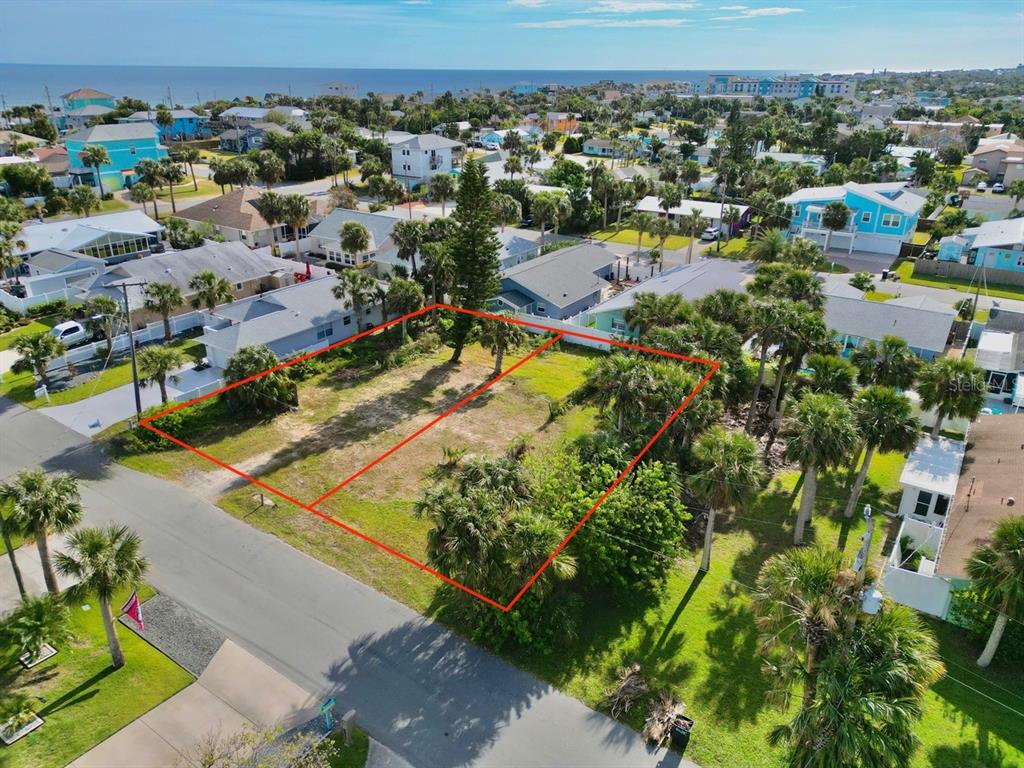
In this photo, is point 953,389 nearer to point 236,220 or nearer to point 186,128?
point 236,220

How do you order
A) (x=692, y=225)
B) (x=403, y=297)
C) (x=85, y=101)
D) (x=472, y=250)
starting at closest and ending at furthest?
1. (x=472, y=250)
2. (x=403, y=297)
3. (x=692, y=225)
4. (x=85, y=101)

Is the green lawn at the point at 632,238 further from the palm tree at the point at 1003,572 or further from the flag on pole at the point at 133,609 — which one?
the flag on pole at the point at 133,609

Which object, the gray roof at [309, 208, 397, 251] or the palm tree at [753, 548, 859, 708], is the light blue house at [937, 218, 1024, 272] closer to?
the gray roof at [309, 208, 397, 251]

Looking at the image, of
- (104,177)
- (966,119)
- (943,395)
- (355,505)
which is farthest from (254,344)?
(966,119)

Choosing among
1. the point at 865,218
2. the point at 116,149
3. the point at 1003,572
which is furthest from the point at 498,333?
the point at 116,149

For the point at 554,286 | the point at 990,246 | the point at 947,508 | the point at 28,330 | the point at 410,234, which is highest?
the point at 410,234
